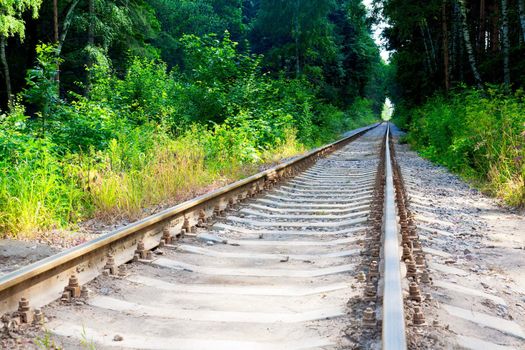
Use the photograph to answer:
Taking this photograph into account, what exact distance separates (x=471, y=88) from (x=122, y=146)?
570 inches

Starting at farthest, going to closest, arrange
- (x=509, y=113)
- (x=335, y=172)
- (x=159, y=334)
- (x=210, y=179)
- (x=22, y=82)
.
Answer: (x=22, y=82), (x=335, y=172), (x=509, y=113), (x=210, y=179), (x=159, y=334)

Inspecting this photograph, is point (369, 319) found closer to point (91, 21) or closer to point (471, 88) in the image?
point (471, 88)

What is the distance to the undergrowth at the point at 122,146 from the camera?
5163 mm

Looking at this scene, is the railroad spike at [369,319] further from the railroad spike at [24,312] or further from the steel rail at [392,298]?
the railroad spike at [24,312]

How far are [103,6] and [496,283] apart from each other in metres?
24.7

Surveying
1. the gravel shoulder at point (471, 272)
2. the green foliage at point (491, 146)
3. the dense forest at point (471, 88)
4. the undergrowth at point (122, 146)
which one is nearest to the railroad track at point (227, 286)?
the gravel shoulder at point (471, 272)

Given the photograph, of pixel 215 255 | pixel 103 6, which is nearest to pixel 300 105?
pixel 103 6

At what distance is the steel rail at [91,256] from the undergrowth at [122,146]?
29.5 inches

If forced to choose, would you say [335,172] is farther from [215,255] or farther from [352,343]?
[352,343]

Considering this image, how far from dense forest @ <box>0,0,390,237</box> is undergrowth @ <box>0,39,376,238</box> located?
0.07ft

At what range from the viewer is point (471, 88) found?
18.2m

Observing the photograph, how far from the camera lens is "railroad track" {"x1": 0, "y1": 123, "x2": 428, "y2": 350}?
2557 mm

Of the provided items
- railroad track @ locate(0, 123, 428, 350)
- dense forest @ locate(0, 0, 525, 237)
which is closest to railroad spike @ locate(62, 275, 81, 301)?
railroad track @ locate(0, 123, 428, 350)

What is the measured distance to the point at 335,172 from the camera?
452 inches
